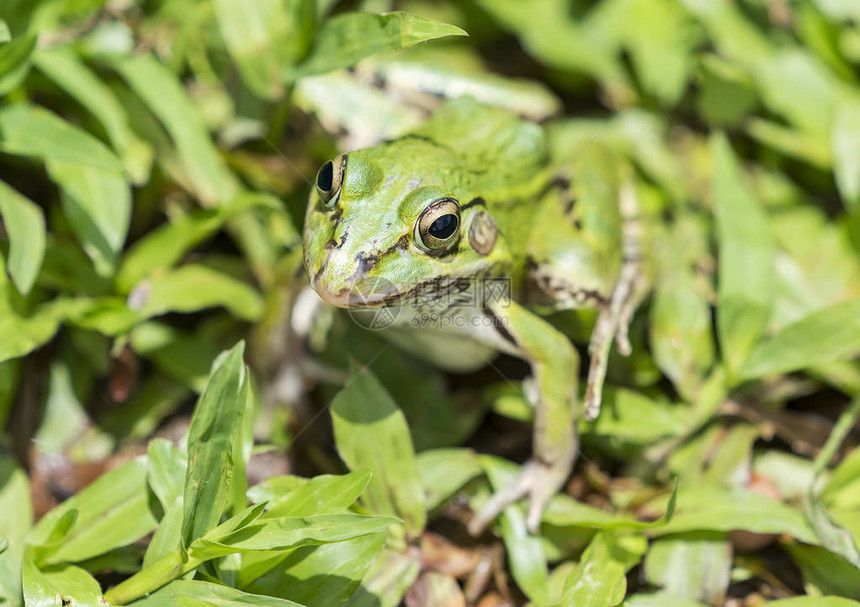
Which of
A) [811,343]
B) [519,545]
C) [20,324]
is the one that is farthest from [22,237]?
[811,343]

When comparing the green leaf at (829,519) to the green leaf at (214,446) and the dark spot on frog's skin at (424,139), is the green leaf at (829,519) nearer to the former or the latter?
the dark spot on frog's skin at (424,139)

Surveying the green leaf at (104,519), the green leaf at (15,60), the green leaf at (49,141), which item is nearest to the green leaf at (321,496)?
the green leaf at (104,519)

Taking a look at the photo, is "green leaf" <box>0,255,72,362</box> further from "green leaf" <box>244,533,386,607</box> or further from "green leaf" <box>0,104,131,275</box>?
"green leaf" <box>244,533,386,607</box>

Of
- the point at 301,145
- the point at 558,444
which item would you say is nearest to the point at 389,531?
the point at 558,444

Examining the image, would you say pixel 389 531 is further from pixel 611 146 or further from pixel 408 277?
pixel 611 146

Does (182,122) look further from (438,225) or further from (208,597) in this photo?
(208,597)

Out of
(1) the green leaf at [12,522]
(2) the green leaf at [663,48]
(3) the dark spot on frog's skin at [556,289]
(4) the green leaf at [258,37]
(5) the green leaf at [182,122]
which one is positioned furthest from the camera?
(2) the green leaf at [663,48]
